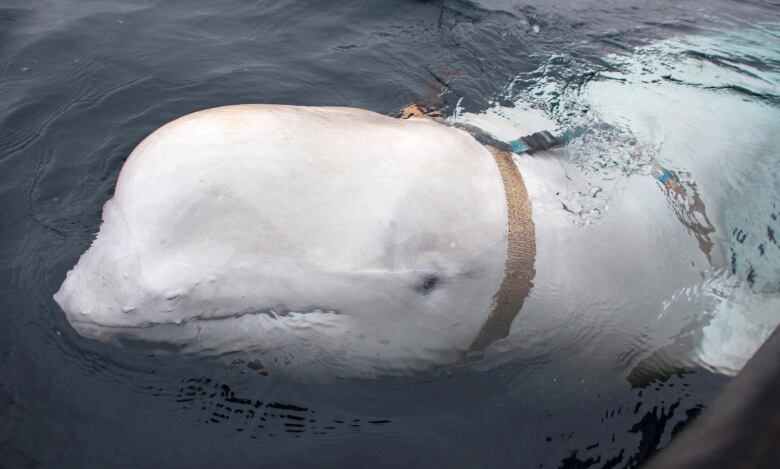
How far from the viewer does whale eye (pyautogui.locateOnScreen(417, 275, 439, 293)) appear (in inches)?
101

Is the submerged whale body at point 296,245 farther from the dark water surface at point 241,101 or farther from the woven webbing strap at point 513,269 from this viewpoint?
the dark water surface at point 241,101

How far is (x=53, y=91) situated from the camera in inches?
214

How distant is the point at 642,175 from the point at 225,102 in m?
3.42

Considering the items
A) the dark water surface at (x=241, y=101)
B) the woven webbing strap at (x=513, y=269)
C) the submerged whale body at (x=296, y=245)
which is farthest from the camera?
the dark water surface at (x=241, y=101)

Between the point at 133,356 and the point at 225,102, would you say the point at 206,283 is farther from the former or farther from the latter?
the point at 225,102

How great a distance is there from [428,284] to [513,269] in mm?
385

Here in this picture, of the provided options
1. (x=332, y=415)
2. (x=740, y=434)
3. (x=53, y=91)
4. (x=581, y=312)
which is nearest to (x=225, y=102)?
(x=53, y=91)

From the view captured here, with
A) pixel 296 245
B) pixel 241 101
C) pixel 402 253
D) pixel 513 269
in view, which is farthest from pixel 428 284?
pixel 241 101

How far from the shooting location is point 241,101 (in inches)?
213

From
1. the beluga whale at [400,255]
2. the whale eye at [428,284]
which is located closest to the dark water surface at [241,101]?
the beluga whale at [400,255]

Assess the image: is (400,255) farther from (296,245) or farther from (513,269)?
(513,269)

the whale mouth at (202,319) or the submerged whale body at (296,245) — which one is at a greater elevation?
the submerged whale body at (296,245)

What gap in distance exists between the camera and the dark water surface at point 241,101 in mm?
3006

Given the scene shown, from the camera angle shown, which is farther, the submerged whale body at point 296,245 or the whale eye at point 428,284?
the whale eye at point 428,284
